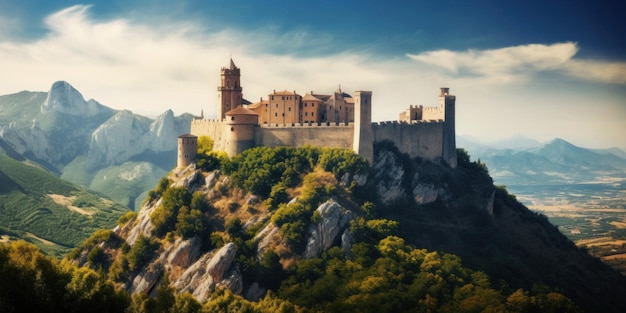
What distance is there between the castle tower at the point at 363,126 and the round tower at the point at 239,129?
1406 centimetres

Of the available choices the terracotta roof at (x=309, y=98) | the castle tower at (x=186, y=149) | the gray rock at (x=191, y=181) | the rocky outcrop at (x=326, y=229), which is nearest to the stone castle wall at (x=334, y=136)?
the castle tower at (x=186, y=149)

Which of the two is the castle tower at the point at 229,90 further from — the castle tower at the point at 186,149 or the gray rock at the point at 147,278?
the gray rock at the point at 147,278

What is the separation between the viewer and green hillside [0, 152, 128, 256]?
→ 138625 millimetres

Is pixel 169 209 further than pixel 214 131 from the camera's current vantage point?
No

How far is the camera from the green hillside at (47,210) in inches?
5458

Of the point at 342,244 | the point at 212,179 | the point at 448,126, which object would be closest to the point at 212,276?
the point at 342,244

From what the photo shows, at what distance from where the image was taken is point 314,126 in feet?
293

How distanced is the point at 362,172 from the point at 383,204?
17.6 feet

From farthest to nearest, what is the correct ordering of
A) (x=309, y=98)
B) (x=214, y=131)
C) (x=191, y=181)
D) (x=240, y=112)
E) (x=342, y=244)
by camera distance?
1. (x=214, y=131)
2. (x=309, y=98)
3. (x=240, y=112)
4. (x=191, y=181)
5. (x=342, y=244)

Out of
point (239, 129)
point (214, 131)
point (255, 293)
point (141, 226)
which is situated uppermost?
point (239, 129)

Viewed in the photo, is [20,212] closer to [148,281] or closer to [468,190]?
[148,281]

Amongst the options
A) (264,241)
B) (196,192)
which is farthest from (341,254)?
(196,192)

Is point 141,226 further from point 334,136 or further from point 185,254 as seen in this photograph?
point 334,136

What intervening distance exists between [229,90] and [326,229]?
96.6ft
